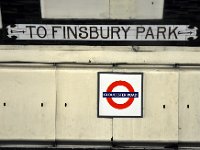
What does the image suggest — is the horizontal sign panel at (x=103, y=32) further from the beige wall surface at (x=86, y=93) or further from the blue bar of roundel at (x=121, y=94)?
the blue bar of roundel at (x=121, y=94)

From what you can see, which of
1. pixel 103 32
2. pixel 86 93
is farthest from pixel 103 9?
pixel 86 93

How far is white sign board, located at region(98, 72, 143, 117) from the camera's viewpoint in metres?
4.97

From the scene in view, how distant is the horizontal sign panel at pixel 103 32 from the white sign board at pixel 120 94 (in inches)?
21.3

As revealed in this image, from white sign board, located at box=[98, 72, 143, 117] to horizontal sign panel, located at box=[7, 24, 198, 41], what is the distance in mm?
542

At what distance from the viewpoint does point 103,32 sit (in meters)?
4.93

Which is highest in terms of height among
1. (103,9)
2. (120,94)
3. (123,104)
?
(103,9)

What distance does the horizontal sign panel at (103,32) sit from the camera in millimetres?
4914

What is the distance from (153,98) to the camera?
502cm

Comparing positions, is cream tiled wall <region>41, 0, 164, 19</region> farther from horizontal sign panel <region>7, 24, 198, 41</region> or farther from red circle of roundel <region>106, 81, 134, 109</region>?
red circle of roundel <region>106, 81, 134, 109</region>

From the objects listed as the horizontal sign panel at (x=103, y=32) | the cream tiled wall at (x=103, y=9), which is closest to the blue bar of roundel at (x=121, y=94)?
the horizontal sign panel at (x=103, y=32)

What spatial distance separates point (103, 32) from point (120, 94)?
918mm

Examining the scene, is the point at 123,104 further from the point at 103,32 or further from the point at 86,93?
the point at 103,32

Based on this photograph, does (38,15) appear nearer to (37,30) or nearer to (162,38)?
(37,30)

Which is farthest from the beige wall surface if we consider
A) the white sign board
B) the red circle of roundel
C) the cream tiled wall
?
the cream tiled wall
